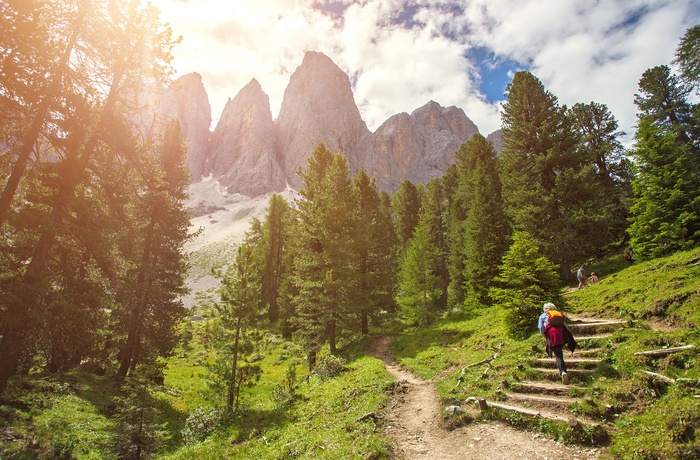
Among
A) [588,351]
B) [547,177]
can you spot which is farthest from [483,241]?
[588,351]

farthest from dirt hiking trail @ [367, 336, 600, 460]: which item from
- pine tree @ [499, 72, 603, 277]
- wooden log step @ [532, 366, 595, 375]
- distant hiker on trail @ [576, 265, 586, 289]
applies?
pine tree @ [499, 72, 603, 277]

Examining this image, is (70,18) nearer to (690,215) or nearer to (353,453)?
(353,453)

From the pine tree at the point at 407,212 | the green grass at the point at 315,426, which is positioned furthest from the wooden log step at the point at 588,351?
the pine tree at the point at 407,212

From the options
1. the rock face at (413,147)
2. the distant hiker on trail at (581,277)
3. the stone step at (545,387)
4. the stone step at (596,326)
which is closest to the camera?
the stone step at (545,387)

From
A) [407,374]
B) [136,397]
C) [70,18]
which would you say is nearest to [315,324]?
[407,374]

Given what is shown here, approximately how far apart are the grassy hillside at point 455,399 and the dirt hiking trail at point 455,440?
0.37m

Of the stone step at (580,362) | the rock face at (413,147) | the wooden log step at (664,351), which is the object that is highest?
the rock face at (413,147)

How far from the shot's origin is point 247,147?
172 meters

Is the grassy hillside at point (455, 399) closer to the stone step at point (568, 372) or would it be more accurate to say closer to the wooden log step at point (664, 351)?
the wooden log step at point (664, 351)

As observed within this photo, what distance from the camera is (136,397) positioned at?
11.6 meters

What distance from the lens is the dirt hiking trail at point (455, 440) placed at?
6.82 meters

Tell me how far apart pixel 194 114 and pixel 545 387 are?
714ft

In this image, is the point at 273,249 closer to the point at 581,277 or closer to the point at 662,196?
the point at 581,277

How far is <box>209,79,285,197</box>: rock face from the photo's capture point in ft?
523
